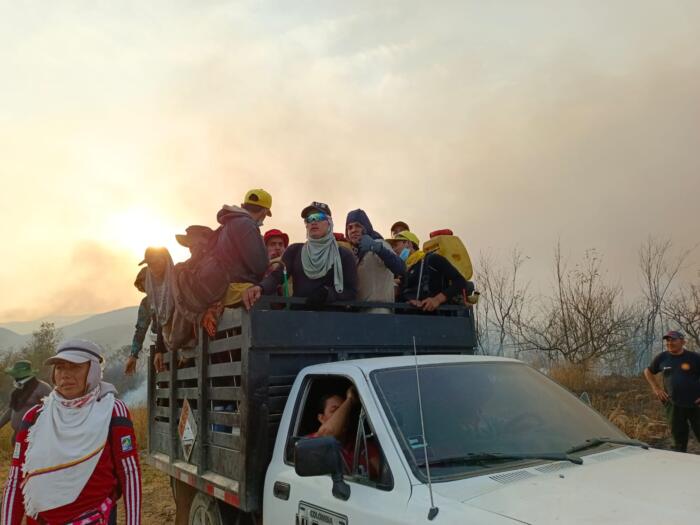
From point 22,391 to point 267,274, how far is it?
452 cm

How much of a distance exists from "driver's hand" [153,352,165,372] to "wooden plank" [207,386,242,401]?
149cm

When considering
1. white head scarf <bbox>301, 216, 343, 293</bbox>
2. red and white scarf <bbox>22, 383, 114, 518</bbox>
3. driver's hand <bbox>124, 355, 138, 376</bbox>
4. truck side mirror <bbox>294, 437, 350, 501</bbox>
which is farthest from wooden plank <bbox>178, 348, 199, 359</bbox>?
truck side mirror <bbox>294, 437, 350, 501</bbox>

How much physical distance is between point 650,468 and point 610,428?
72 cm

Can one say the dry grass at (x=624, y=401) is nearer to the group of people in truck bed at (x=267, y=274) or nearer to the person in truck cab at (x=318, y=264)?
the group of people in truck bed at (x=267, y=274)

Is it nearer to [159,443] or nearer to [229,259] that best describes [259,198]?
[229,259]

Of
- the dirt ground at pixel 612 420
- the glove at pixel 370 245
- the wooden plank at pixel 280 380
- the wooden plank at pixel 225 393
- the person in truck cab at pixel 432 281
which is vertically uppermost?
the glove at pixel 370 245

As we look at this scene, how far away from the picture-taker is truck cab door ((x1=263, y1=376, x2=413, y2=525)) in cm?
247

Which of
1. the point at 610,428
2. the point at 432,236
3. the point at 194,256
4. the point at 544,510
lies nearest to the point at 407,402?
the point at 544,510

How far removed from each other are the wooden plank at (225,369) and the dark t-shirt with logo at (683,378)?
673 centimetres

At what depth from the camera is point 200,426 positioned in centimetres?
440

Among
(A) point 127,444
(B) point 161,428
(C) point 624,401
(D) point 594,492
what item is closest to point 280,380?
(A) point 127,444

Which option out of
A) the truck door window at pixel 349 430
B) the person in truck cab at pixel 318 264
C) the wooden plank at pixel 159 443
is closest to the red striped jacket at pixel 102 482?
the truck door window at pixel 349 430

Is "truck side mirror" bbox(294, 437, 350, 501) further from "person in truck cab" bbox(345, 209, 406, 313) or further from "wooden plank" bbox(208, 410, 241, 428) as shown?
"person in truck cab" bbox(345, 209, 406, 313)

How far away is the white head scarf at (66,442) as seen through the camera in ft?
9.08
